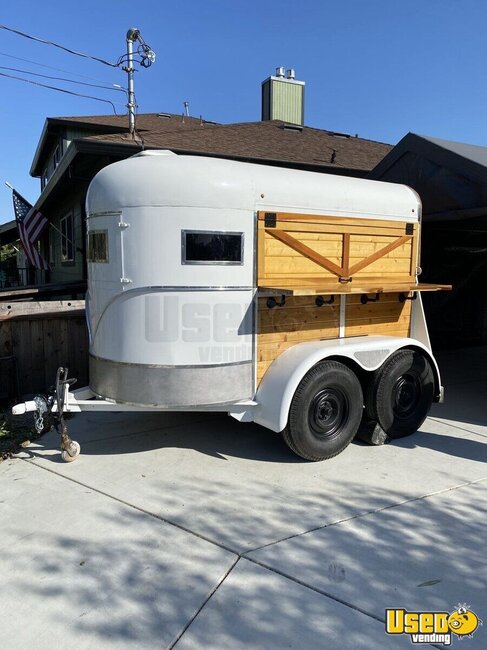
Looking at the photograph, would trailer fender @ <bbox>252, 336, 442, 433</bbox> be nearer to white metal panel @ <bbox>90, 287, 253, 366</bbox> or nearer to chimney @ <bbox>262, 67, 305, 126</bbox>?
white metal panel @ <bbox>90, 287, 253, 366</bbox>

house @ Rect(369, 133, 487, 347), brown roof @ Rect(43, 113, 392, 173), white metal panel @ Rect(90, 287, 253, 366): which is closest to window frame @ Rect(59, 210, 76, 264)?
brown roof @ Rect(43, 113, 392, 173)

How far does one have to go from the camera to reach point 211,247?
14.1 ft

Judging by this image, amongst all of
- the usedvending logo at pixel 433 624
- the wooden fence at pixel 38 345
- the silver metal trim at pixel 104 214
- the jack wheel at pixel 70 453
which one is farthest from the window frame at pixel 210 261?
the wooden fence at pixel 38 345

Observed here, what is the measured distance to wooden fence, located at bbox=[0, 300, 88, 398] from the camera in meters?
6.41

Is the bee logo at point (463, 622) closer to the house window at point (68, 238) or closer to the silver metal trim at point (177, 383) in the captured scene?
the silver metal trim at point (177, 383)

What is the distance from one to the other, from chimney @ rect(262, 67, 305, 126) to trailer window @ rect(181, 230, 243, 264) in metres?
12.0

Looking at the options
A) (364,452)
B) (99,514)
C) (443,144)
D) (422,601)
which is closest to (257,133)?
(443,144)

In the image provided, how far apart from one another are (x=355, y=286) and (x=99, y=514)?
2975mm

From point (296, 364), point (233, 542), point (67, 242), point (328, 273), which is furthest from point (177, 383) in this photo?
point (67, 242)

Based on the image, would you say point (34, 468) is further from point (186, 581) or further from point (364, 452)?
point (364, 452)

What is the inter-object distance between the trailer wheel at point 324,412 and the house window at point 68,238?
852 centimetres

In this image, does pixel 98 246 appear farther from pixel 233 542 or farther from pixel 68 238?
pixel 68 238

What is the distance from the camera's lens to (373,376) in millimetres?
5148

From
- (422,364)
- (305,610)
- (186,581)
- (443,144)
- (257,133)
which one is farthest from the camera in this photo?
(257,133)
